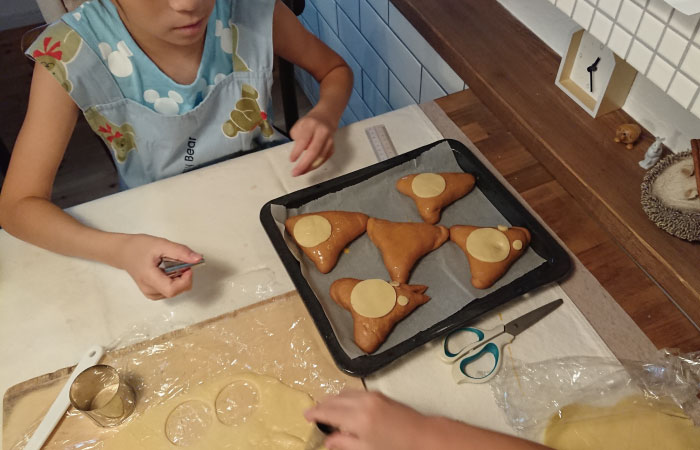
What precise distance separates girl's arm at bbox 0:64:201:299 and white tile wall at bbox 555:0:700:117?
0.68 m

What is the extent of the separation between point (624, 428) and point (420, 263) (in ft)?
1.05

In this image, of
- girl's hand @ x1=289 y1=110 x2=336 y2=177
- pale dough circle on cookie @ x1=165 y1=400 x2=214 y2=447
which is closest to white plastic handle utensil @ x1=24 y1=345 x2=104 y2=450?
pale dough circle on cookie @ x1=165 y1=400 x2=214 y2=447

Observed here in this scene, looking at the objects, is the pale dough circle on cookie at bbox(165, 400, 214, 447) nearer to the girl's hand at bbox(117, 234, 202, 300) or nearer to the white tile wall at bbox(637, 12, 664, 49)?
the girl's hand at bbox(117, 234, 202, 300)

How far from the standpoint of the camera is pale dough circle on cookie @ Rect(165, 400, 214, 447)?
23.8 inches


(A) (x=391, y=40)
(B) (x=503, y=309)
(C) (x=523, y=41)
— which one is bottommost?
(A) (x=391, y=40)

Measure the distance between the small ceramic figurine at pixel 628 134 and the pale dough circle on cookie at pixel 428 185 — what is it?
301 mm

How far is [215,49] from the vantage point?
92 cm

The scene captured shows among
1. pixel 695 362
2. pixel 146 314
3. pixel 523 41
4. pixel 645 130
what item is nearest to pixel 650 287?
pixel 695 362

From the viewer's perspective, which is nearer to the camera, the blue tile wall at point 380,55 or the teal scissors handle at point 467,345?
the teal scissors handle at point 467,345

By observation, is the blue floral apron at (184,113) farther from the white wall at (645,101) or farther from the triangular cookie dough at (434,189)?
the white wall at (645,101)

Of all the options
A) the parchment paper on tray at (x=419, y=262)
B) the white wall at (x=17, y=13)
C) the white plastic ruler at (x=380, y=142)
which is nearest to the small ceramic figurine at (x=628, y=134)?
the parchment paper on tray at (x=419, y=262)

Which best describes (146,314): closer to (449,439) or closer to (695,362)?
(449,439)

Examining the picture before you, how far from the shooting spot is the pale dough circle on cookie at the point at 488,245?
718mm

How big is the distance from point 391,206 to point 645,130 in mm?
446
